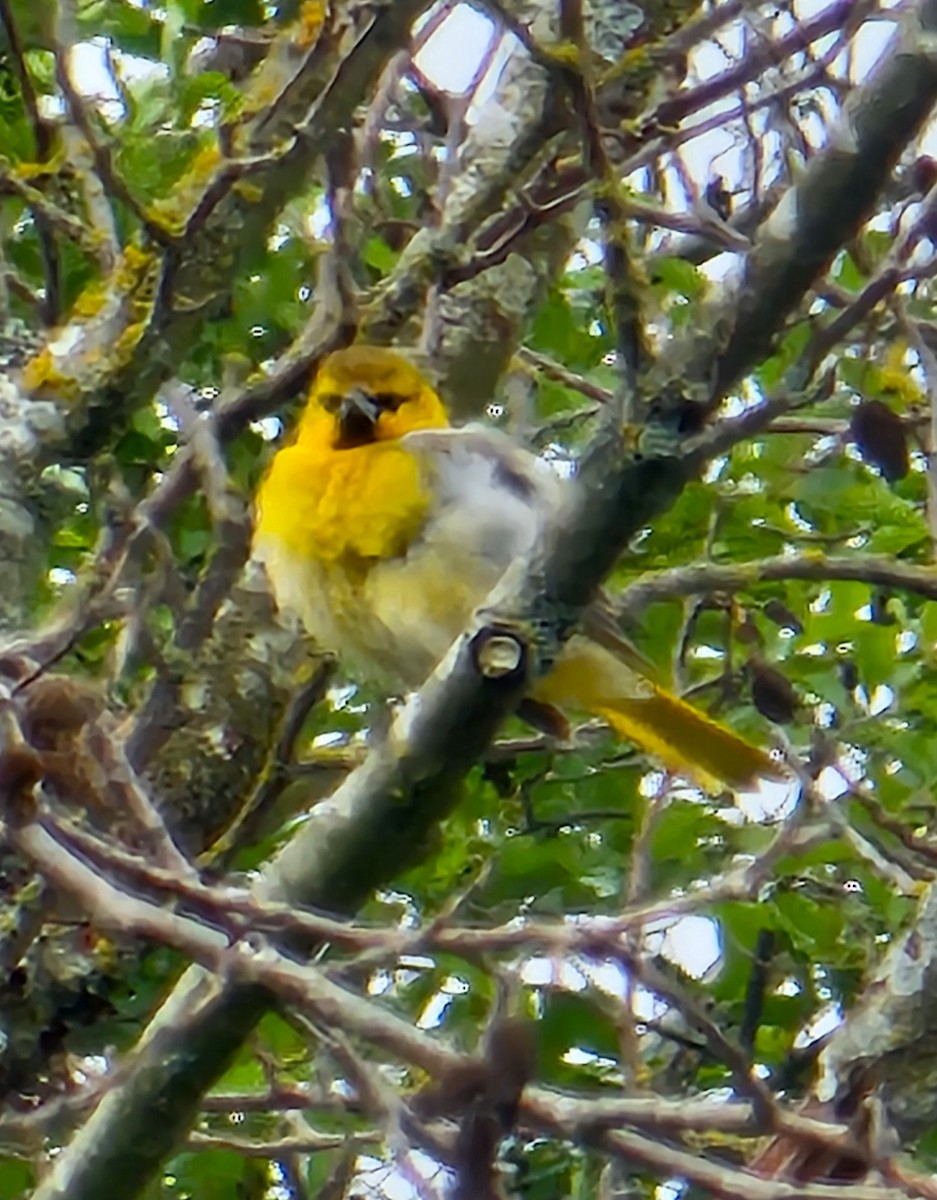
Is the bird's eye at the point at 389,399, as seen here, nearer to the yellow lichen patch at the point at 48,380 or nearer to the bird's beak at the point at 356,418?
the bird's beak at the point at 356,418

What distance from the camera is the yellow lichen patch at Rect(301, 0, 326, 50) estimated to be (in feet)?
9.24

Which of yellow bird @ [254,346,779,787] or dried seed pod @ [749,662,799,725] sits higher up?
yellow bird @ [254,346,779,787]

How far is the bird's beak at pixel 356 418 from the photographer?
3.21 m

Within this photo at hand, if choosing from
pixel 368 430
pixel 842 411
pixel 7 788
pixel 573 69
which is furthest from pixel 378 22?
pixel 7 788

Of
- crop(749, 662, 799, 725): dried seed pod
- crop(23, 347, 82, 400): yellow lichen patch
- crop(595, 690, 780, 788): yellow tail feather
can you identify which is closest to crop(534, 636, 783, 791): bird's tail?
crop(595, 690, 780, 788): yellow tail feather

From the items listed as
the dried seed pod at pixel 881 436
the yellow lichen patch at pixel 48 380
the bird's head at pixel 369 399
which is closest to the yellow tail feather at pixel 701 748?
the bird's head at pixel 369 399

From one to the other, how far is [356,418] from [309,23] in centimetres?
65

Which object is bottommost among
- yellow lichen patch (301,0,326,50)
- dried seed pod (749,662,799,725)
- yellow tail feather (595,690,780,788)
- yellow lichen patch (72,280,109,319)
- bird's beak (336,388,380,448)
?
dried seed pod (749,662,799,725)

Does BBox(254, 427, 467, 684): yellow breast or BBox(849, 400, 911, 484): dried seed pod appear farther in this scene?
BBox(254, 427, 467, 684): yellow breast

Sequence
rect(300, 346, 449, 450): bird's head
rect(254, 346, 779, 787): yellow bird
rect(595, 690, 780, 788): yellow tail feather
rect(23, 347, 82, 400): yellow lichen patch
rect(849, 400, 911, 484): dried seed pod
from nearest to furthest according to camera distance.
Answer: rect(849, 400, 911, 484): dried seed pod
rect(23, 347, 82, 400): yellow lichen patch
rect(254, 346, 779, 787): yellow bird
rect(595, 690, 780, 788): yellow tail feather
rect(300, 346, 449, 450): bird's head

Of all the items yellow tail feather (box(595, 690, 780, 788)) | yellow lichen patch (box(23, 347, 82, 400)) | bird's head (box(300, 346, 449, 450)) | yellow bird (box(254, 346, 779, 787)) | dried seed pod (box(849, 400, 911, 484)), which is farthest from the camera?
bird's head (box(300, 346, 449, 450))

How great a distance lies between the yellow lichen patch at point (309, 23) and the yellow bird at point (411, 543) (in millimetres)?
489

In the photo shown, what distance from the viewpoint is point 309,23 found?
2.87 metres

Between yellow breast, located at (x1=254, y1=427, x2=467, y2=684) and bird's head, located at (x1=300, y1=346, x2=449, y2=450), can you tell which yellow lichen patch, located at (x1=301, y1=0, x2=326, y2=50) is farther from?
yellow breast, located at (x1=254, y1=427, x2=467, y2=684)
